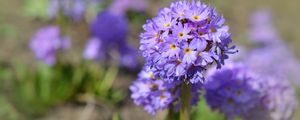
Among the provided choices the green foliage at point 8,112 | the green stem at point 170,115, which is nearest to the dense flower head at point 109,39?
the green foliage at point 8,112

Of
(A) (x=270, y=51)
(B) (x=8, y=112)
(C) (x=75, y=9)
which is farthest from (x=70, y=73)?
(A) (x=270, y=51)

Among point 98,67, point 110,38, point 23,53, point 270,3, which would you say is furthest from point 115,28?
point 270,3

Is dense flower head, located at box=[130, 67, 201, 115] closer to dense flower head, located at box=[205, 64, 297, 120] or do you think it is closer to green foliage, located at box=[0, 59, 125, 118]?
dense flower head, located at box=[205, 64, 297, 120]

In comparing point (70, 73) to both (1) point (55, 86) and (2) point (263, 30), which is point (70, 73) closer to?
(1) point (55, 86)

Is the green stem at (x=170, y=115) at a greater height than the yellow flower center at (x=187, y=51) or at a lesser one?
greater

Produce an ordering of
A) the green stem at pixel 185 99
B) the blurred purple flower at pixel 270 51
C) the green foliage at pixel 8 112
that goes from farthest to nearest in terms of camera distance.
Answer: the blurred purple flower at pixel 270 51 → the green foliage at pixel 8 112 → the green stem at pixel 185 99

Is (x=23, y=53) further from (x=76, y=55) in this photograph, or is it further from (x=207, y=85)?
(x=207, y=85)

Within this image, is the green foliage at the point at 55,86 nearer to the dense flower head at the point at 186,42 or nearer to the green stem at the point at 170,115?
the green stem at the point at 170,115
